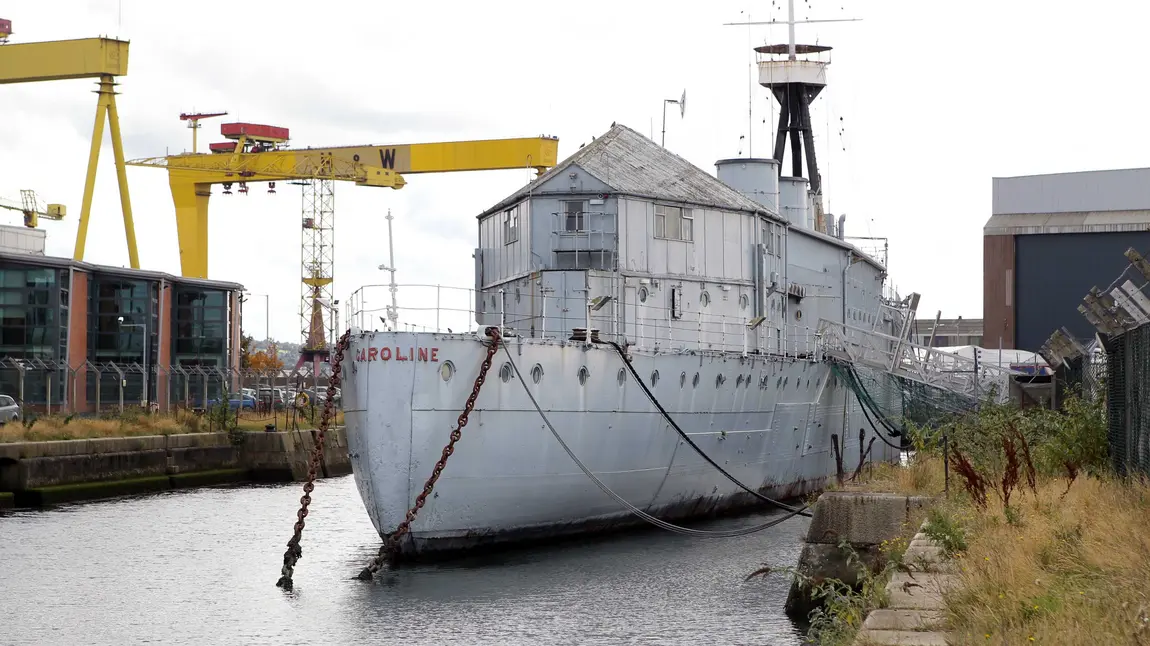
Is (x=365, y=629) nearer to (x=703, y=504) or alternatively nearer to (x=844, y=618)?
(x=844, y=618)

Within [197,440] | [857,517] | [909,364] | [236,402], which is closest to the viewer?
[857,517]

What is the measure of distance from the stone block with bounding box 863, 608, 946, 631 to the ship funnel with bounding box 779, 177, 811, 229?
2997cm

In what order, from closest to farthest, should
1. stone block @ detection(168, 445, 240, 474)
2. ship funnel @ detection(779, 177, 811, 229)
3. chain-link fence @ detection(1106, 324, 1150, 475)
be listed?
chain-link fence @ detection(1106, 324, 1150, 475) < stone block @ detection(168, 445, 240, 474) < ship funnel @ detection(779, 177, 811, 229)

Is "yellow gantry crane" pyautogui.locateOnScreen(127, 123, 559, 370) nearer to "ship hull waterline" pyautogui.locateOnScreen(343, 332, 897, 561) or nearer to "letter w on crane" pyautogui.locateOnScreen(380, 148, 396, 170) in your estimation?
"letter w on crane" pyautogui.locateOnScreen(380, 148, 396, 170)

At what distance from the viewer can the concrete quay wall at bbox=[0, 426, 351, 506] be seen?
3269 cm

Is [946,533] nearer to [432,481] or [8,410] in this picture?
[432,481]

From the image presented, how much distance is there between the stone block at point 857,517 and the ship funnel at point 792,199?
78.1 ft

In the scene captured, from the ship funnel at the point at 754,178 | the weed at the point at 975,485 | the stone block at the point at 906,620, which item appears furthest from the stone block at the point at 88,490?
the stone block at the point at 906,620

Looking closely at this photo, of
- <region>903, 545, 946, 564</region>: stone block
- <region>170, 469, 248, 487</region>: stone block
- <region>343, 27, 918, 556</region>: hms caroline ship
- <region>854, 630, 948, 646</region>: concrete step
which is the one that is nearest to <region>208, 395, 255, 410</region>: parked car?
<region>170, 469, 248, 487</region>: stone block

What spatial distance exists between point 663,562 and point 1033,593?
1312cm

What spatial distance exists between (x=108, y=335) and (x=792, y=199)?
27.1m

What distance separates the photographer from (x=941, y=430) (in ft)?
71.4

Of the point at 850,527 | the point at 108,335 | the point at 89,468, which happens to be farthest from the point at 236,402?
the point at 850,527

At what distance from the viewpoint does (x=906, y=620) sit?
9.71 meters
